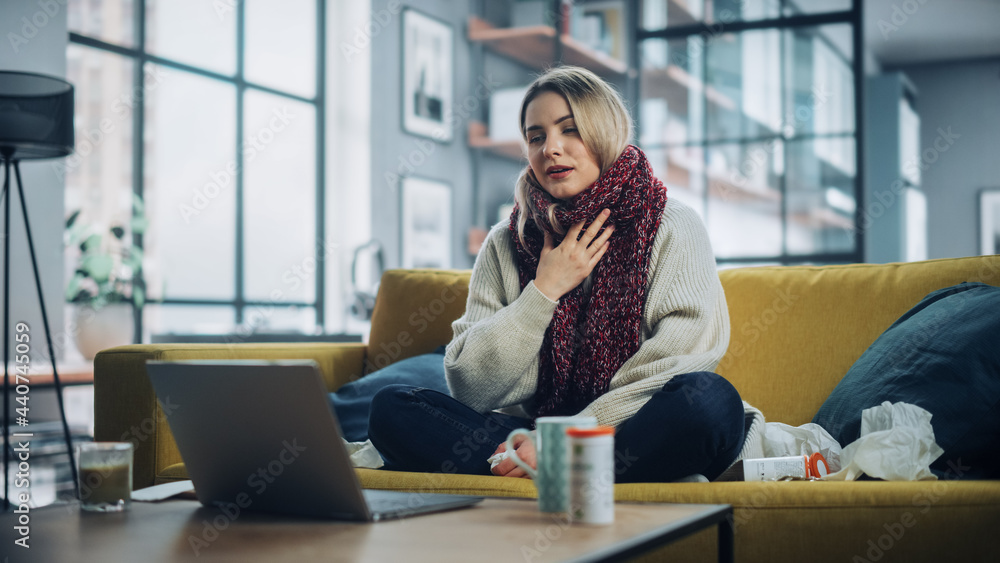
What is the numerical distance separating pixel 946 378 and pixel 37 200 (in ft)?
10.5

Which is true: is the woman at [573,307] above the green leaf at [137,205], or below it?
below

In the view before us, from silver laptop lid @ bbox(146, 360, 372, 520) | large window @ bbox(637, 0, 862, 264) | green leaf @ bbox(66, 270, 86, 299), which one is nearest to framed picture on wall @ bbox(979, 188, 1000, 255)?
large window @ bbox(637, 0, 862, 264)

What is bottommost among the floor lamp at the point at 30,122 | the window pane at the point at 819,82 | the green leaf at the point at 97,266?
the green leaf at the point at 97,266

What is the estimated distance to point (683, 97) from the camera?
15.5 ft

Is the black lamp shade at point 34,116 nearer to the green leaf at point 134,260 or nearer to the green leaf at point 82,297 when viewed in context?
the green leaf at point 82,297

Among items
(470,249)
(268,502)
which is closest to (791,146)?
(470,249)

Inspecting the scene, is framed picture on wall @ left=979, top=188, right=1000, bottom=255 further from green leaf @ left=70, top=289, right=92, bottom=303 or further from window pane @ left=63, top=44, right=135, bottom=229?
green leaf @ left=70, top=289, right=92, bottom=303

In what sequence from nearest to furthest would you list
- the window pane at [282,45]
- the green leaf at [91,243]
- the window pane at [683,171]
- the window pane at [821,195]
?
the green leaf at [91,243] < the window pane at [821,195] < the window pane at [683,171] < the window pane at [282,45]

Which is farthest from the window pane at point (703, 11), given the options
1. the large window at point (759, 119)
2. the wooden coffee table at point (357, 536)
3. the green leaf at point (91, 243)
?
the wooden coffee table at point (357, 536)

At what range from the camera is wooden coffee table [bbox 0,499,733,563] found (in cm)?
77

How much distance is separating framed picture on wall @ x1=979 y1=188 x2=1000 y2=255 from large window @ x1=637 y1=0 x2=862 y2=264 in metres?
3.56

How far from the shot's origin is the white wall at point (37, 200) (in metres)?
3.29

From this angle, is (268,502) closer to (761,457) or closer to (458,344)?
(458,344)

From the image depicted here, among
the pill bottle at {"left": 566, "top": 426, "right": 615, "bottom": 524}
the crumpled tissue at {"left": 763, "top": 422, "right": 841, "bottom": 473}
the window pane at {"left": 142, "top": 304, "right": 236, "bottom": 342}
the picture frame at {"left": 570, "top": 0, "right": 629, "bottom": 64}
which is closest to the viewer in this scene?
the pill bottle at {"left": 566, "top": 426, "right": 615, "bottom": 524}
